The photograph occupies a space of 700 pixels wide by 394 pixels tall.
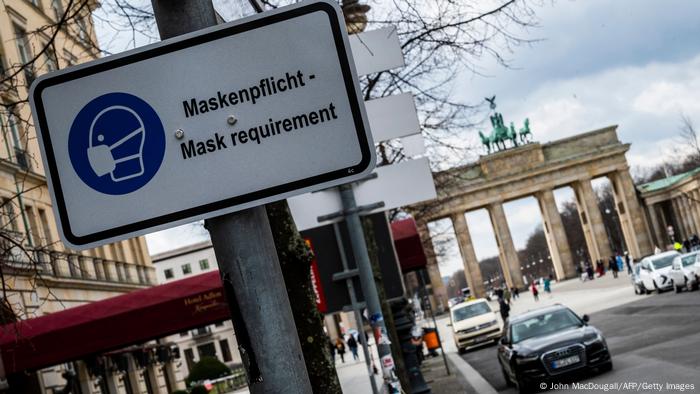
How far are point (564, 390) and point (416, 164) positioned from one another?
8.99 m

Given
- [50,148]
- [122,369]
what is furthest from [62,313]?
[50,148]

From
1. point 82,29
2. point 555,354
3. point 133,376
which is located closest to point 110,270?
point 133,376

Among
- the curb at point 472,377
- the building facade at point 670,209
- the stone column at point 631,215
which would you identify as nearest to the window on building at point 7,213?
the curb at point 472,377

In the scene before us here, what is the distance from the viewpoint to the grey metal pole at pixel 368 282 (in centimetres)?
863

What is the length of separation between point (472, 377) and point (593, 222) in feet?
276

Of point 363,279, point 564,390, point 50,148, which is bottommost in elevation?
point 564,390

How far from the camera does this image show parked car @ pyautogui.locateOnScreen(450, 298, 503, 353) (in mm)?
35281

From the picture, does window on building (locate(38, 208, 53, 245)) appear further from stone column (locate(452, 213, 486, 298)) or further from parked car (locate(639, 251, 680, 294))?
stone column (locate(452, 213, 486, 298))

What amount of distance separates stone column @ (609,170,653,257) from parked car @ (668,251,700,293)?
66.3 m

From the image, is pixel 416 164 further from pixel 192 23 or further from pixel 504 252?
pixel 504 252

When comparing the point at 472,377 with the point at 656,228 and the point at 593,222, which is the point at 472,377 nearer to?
the point at 593,222

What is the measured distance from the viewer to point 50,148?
8.39 feet

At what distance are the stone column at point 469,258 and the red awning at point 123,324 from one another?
85950 millimetres

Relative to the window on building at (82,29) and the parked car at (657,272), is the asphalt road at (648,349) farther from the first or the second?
the window on building at (82,29)
